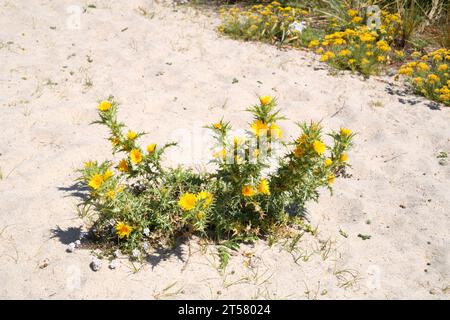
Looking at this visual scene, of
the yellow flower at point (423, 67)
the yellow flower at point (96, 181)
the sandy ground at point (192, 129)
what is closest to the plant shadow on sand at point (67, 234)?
the sandy ground at point (192, 129)

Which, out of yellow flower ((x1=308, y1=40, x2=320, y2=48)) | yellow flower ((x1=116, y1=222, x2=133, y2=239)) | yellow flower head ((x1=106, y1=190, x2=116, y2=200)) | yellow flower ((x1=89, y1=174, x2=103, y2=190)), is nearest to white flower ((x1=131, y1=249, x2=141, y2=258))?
yellow flower ((x1=116, y1=222, x2=133, y2=239))

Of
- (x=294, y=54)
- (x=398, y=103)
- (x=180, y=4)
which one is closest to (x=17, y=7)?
(x=180, y=4)

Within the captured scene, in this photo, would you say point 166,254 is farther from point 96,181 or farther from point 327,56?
point 327,56

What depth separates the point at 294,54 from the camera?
17.4 feet

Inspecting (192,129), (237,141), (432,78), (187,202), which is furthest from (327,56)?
(187,202)

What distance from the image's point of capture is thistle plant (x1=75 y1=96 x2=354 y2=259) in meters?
2.31

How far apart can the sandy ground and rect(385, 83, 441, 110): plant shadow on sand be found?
3 cm

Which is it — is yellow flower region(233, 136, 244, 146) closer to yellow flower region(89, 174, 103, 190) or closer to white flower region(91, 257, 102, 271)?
yellow flower region(89, 174, 103, 190)

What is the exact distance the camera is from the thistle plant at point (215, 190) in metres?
2.31

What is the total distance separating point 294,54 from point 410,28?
1.65 meters

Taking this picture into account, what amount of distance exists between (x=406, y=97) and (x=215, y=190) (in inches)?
115

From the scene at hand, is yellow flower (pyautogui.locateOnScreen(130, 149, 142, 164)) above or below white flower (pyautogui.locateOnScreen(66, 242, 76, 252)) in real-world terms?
above

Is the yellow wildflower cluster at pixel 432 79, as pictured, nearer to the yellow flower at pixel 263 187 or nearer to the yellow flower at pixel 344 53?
the yellow flower at pixel 344 53
